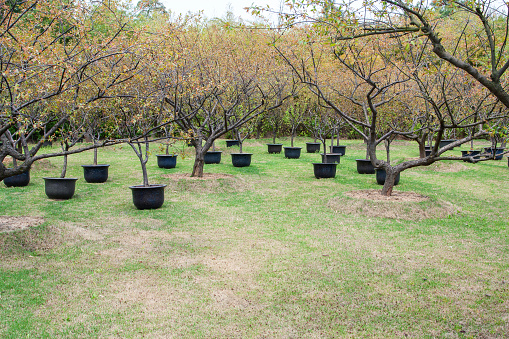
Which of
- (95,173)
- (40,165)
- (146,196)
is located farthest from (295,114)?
(146,196)

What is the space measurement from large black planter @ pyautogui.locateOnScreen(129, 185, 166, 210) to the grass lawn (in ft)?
1.13

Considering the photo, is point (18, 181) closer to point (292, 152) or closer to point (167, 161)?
point (167, 161)

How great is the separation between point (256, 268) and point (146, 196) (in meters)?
4.13

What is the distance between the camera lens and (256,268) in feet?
18.0

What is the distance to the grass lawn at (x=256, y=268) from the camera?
3996mm

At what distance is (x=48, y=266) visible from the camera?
5.43 metres

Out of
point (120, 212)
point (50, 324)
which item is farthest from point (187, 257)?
point (120, 212)

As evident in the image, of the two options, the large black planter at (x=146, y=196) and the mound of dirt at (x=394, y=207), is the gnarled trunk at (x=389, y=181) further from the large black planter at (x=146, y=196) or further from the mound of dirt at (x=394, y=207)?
the large black planter at (x=146, y=196)

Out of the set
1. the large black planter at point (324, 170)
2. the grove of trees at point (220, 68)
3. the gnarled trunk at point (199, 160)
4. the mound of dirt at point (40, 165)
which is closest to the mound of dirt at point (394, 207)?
A: the grove of trees at point (220, 68)

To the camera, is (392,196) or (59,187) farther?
(59,187)

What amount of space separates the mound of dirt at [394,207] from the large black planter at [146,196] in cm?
383

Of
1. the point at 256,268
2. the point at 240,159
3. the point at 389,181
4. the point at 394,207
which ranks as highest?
the point at 240,159

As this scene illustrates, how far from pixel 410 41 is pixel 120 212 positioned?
6.95m

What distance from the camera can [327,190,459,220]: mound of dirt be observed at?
834 centimetres
